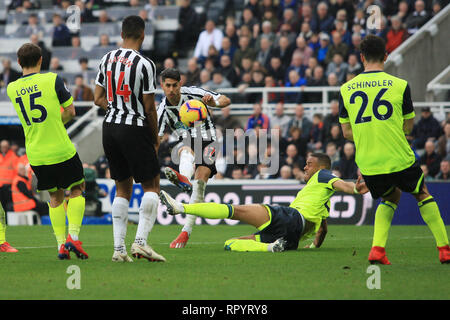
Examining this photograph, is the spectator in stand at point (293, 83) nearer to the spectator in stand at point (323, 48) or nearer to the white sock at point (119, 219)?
the spectator in stand at point (323, 48)

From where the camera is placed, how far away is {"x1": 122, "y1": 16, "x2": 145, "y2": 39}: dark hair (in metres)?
8.41

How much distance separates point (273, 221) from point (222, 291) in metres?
3.42

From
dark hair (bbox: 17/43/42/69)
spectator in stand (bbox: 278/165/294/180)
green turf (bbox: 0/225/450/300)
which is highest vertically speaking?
dark hair (bbox: 17/43/42/69)

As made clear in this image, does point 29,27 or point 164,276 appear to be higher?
point 29,27

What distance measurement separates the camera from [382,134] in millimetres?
8281

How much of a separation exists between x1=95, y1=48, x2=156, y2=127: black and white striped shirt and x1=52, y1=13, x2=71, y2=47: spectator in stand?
18.1m

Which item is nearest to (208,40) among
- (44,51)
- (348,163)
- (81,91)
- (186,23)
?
(186,23)

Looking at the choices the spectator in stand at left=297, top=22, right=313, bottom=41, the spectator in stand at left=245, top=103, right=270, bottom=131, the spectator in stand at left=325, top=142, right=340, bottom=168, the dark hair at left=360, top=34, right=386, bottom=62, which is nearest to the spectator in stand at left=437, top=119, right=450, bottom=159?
the spectator in stand at left=325, top=142, right=340, bottom=168

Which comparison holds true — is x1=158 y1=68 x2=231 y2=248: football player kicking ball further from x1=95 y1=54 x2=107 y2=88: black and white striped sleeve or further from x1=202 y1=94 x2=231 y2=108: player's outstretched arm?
x1=95 y1=54 x2=107 y2=88: black and white striped sleeve

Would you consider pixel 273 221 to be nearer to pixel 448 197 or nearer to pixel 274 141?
pixel 448 197

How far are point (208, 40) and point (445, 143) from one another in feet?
26.6

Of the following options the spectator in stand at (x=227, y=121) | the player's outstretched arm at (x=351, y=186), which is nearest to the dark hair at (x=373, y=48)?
the player's outstretched arm at (x=351, y=186)

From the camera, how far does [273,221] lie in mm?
9883
